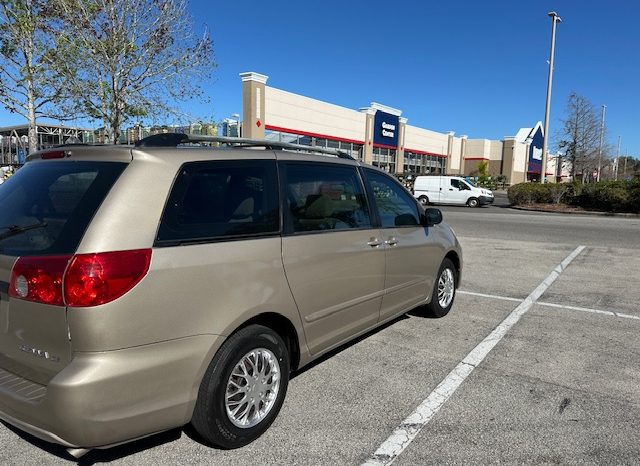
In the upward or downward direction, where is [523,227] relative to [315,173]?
downward

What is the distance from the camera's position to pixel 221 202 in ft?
9.37

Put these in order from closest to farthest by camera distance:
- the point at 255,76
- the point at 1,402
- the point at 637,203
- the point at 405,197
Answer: the point at 1,402
the point at 405,197
the point at 637,203
the point at 255,76

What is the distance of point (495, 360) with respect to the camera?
430 cm

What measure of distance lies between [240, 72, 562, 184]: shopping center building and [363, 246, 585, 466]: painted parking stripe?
13.2 metres

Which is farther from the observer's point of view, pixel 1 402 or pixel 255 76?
pixel 255 76

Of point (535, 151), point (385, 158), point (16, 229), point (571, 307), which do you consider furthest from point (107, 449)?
point (535, 151)

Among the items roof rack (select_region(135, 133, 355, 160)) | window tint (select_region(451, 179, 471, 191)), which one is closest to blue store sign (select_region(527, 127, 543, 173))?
window tint (select_region(451, 179, 471, 191))

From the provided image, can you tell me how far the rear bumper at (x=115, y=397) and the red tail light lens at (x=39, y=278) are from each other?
13.0 inches

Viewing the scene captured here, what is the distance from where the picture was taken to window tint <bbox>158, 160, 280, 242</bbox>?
2605 mm

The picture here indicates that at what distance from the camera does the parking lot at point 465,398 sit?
2.83 metres

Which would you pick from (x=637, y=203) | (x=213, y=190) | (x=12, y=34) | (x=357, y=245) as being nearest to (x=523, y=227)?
(x=637, y=203)

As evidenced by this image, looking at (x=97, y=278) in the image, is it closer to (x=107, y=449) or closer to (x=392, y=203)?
(x=107, y=449)

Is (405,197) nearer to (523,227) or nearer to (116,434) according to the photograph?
(116,434)

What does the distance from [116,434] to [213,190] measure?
1342mm
